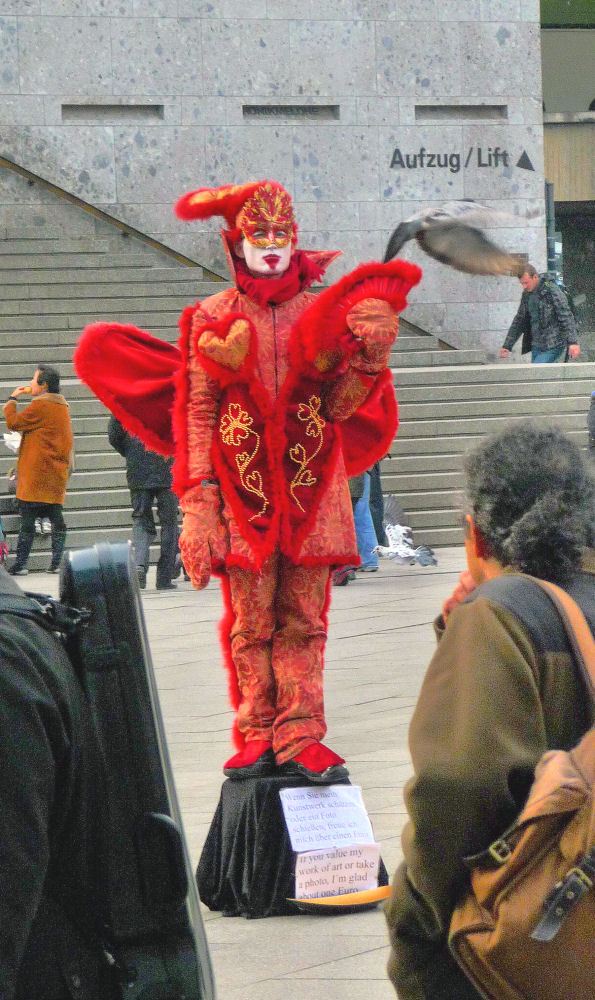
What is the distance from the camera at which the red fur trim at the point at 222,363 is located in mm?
4059

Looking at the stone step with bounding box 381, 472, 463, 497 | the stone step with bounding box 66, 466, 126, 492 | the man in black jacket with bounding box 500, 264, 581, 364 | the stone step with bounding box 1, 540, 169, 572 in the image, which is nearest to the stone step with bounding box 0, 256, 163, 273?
the stone step with bounding box 66, 466, 126, 492

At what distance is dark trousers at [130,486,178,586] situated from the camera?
1080cm

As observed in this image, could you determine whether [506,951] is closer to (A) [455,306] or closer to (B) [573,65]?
(A) [455,306]

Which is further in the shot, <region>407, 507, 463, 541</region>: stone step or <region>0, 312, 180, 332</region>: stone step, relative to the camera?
<region>0, 312, 180, 332</region>: stone step

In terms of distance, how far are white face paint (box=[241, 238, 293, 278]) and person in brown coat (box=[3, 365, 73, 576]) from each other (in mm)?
7538

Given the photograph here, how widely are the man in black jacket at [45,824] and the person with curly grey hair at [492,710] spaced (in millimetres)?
498

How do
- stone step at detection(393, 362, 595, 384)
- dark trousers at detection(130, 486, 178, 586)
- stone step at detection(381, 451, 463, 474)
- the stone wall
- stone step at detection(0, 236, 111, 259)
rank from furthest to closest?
the stone wall < stone step at detection(0, 236, 111, 259) < stone step at detection(393, 362, 595, 384) < stone step at detection(381, 451, 463, 474) < dark trousers at detection(130, 486, 178, 586)

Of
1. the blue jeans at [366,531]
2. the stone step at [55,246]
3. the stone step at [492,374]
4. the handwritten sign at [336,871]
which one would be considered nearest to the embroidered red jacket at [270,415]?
the handwritten sign at [336,871]


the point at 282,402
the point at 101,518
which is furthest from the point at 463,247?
the point at 101,518

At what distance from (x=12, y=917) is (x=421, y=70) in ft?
60.2

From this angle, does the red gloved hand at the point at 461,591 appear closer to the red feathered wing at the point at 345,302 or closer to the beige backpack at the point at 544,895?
the beige backpack at the point at 544,895

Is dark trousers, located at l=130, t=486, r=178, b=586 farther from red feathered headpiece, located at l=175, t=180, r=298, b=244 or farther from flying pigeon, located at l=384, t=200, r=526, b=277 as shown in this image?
flying pigeon, located at l=384, t=200, r=526, b=277

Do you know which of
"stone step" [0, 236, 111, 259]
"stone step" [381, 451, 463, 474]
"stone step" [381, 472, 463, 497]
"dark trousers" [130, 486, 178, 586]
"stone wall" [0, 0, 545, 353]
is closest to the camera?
"dark trousers" [130, 486, 178, 586]

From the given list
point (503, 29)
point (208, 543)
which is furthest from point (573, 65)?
point (208, 543)
